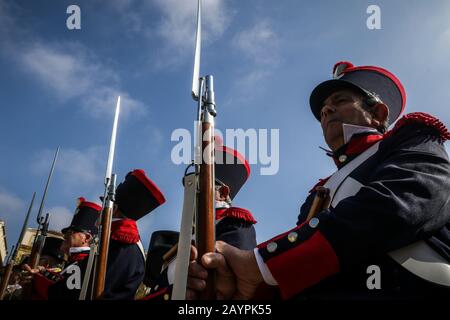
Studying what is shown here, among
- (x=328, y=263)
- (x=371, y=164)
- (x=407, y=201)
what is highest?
(x=371, y=164)

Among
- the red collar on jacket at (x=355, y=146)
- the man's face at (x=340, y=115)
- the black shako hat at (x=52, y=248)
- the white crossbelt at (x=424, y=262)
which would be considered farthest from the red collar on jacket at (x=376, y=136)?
the black shako hat at (x=52, y=248)

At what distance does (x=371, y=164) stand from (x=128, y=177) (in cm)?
486

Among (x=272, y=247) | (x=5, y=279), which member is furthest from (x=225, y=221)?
(x=5, y=279)

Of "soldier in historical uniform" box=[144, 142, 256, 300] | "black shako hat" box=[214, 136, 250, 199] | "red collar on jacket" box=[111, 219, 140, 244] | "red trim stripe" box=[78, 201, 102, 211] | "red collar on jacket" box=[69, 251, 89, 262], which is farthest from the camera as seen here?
"red trim stripe" box=[78, 201, 102, 211]

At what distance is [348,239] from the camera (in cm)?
153

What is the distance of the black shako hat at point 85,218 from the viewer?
7459mm

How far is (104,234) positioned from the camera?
15.9 ft

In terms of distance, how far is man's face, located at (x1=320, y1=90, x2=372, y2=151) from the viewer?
8.68ft

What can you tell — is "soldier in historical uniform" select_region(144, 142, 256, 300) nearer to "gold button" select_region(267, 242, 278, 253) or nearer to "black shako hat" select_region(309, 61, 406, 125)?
"gold button" select_region(267, 242, 278, 253)

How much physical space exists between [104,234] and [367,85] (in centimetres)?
379

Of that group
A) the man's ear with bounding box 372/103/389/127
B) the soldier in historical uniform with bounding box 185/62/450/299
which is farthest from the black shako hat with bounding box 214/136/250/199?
the soldier in historical uniform with bounding box 185/62/450/299

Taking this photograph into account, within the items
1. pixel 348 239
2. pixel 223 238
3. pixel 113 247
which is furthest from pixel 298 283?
pixel 113 247

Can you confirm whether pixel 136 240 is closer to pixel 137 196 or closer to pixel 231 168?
pixel 137 196
